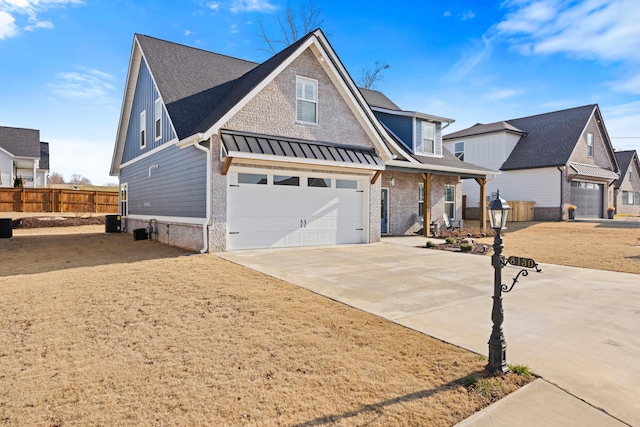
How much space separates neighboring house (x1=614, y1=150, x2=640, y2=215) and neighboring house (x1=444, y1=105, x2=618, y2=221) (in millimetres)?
5710

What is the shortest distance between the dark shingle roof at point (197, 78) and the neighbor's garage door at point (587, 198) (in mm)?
23208

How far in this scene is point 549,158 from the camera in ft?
78.0

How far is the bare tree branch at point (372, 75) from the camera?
29.5m

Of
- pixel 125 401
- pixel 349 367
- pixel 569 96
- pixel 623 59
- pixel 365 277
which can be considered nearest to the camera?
pixel 125 401

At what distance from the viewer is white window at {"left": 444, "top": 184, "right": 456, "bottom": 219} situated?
18.8 metres

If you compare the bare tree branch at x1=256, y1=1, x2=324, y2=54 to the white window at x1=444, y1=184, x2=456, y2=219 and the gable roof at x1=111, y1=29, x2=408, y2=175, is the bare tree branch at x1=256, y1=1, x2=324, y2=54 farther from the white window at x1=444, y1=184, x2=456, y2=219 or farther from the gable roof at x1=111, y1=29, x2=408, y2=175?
the white window at x1=444, y1=184, x2=456, y2=219

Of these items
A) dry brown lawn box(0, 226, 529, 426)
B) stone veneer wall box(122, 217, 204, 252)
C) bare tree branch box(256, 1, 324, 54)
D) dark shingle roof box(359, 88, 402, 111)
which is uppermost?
bare tree branch box(256, 1, 324, 54)

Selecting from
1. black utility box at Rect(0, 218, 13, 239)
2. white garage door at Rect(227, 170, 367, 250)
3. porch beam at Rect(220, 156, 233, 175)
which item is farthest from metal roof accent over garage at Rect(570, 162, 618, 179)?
black utility box at Rect(0, 218, 13, 239)

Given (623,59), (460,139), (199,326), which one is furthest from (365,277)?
(460,139)

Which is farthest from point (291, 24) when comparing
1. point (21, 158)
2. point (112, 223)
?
point (21, 158)

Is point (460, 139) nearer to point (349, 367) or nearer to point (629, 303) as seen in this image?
point (629, 303)

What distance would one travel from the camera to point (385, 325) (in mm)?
4492

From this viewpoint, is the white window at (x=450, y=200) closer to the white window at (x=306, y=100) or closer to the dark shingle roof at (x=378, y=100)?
the dark shingle roof at (x=378, y=100)

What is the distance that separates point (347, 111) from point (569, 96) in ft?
90.2
